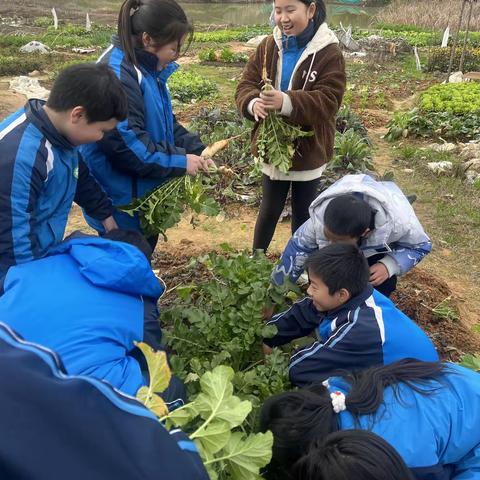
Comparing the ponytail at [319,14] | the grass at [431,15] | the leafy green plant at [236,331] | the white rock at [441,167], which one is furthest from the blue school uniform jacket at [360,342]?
the grass at [431,15]

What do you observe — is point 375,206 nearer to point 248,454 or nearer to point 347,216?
point 347,216

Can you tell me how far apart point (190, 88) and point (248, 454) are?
33.2ft

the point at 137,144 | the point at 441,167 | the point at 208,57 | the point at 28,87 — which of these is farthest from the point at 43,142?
the point at 208,57

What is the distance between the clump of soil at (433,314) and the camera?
3.58 m

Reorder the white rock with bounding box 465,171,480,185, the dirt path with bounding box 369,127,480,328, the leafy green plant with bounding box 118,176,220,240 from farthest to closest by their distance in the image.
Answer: the white rock with bounding box 465,171,480,185
the dirt path with bounding box 369,127,480,328
the leafy green plant with bounding box 118,176,220,240

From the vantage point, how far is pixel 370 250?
9.79ft

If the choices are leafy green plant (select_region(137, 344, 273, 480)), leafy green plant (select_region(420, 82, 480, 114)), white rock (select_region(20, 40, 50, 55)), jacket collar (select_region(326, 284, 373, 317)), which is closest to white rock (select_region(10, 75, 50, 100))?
white rock (select_region(20, 40, 50, 55))

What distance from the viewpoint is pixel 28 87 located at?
11.8m

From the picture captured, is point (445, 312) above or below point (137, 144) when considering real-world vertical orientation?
below

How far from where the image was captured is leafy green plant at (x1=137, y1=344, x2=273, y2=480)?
1489mm

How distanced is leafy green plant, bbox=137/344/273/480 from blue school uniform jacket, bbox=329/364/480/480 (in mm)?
417

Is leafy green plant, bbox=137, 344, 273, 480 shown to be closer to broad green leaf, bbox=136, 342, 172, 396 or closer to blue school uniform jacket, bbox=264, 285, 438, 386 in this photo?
broad green leaf, bbox=136, 342, 172, 396

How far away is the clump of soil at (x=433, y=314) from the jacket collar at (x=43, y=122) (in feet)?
8.59

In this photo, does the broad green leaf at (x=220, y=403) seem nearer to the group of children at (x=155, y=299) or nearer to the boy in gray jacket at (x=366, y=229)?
the group of children at (x=155, y=299)
